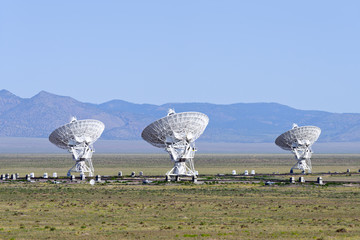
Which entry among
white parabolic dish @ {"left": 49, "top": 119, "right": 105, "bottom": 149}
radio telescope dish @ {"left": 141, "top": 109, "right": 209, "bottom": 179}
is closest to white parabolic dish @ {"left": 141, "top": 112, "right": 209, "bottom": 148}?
radio telescope dish @ {"left": 141, "top": 109, "right": 209, "bottom": 179}

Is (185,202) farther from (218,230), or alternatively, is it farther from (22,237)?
(22,237)

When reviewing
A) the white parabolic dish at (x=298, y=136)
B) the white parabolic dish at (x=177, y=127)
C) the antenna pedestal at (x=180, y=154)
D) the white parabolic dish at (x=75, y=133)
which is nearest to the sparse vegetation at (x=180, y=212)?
the white parabolic dish at (x=177, y=127)

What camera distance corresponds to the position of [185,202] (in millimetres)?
58500

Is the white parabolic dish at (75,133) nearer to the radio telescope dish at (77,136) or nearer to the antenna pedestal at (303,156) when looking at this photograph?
the radio telescope dish at (77,136)

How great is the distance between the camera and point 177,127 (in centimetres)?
9150

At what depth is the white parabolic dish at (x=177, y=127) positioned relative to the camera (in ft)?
298

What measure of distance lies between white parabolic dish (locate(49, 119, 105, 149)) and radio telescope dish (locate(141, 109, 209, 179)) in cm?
1044

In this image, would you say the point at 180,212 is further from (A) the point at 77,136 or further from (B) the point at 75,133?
(A) the point at 77,136

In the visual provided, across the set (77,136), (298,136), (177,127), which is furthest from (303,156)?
(77,136)

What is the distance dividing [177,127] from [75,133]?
16.5m

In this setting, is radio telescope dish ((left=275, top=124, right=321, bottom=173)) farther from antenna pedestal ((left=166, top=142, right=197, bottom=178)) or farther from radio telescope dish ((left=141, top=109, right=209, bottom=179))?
radio telescope dish ((left=141, top=109, right=209, bottom=179))

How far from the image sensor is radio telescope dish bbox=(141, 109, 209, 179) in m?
90.9

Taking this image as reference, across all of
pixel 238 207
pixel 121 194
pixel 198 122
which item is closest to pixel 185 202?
pixel 238 207

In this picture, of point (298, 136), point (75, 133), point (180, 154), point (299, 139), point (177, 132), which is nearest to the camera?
point (177, 132)
